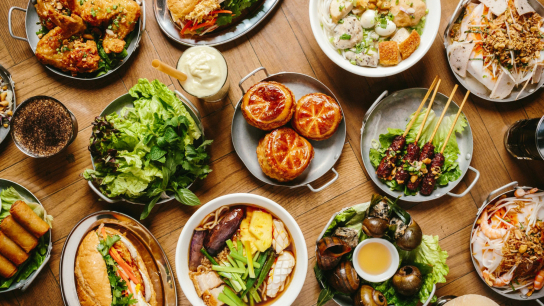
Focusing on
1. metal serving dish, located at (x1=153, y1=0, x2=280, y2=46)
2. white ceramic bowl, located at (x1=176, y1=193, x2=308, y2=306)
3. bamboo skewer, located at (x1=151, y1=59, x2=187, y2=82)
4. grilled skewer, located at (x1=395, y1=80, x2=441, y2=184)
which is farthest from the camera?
metal serving dish, located at (x1=153, y1=0, x2=280, y2=46)

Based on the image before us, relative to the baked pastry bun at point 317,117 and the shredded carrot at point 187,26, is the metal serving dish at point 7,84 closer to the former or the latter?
the shredded carrot at point 187,26

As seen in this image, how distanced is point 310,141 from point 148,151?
1.17m

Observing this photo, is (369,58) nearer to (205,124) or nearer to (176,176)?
(205,124)

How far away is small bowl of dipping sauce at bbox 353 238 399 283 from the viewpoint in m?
2.32

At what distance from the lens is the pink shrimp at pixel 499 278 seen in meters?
2.47

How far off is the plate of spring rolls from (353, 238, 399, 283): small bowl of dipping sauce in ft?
7.41

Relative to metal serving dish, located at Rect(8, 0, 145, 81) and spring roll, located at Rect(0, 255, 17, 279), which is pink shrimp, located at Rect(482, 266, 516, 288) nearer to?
metal serving dish, located at Rect(8, 0, 145, 81)

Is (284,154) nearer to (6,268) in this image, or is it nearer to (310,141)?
(310,141)

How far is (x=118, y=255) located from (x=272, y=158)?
50.3 inches

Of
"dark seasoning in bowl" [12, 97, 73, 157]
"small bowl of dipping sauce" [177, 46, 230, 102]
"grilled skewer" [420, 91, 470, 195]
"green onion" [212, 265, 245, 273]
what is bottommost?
"green onion" [212, 265, 245, 273]

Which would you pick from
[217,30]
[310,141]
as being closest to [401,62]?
[310,141]

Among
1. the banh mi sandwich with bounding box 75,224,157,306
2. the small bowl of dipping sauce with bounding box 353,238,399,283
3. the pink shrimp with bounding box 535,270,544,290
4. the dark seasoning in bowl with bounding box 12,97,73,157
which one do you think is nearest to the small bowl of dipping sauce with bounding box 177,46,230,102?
the dark seasoning in bowl with bounding box 12,97,73,157

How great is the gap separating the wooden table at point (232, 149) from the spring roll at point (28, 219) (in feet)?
0.62

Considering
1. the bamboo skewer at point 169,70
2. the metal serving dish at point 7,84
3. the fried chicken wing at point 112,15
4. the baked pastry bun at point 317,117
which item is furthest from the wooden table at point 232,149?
the bamboo skewer at point 169,70
